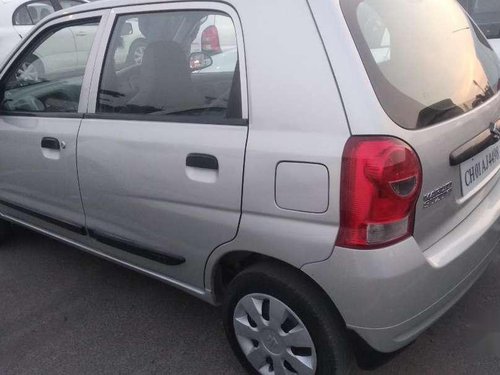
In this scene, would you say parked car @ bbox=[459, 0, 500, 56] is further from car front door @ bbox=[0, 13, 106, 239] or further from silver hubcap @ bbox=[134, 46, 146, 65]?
car front door @ bbox=[0, 13, 106, 239]

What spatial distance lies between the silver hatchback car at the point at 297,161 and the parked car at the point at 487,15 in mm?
2394

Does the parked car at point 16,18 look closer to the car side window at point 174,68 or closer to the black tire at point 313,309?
the car side window at point 174,68

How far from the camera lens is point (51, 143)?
106 inches

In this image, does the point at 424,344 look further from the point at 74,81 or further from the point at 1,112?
the point at 1,112

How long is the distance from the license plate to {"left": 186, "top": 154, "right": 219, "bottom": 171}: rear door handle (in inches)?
37.1

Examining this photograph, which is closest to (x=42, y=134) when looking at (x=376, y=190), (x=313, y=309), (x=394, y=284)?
(x=313, y=309)

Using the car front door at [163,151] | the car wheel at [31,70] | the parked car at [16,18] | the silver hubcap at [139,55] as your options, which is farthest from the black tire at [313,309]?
the parked car at [16,18]

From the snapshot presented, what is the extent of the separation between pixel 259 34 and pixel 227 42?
21 centimetres

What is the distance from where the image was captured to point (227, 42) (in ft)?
6.63

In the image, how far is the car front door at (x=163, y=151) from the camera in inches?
77.7

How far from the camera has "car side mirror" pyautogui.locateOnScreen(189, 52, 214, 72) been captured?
2209 mm

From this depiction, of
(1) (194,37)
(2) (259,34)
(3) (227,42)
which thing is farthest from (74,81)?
(2) (259,34)

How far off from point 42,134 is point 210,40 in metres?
1.18

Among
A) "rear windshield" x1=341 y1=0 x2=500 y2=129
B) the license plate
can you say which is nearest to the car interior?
"rear windshield" x1=341 y1=0 x2=500 y2=129
